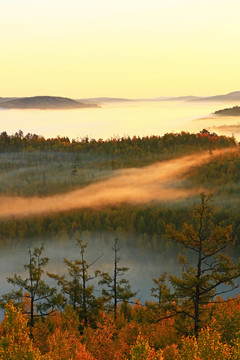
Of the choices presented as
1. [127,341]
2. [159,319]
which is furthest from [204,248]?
[127,341]

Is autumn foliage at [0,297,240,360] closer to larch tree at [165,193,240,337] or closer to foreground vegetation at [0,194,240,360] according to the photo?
foreground vegetation at [0,194,240,360]

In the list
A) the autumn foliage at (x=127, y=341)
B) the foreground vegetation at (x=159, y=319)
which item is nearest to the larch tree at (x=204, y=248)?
the foreground vegetation at (x=159, y=319)

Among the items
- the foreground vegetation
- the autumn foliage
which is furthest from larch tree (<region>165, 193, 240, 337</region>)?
the autumn foliage

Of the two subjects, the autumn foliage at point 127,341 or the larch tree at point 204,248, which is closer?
the larch tree at point 204,248

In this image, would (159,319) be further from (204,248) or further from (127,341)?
(127,341)

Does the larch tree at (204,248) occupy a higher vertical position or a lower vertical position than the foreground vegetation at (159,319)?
higher

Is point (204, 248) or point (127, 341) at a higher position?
point (204, 248)

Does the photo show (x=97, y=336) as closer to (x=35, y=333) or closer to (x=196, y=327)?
(x=35, y=333)

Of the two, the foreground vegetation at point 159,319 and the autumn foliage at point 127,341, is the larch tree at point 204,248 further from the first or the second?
the autumn foliage at point 127,341

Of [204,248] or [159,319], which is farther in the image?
[159,319]

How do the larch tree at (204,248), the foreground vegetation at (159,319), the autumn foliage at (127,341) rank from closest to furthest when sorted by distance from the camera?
the larch tree at (204,248), the foreground vegetation at (159,319), the autumn foliage at (127,341)

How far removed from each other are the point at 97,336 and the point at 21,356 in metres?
15.7

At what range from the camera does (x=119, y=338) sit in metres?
55.4

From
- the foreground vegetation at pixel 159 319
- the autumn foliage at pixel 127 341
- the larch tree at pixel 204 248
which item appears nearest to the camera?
the larch tree at pixel 204 248
